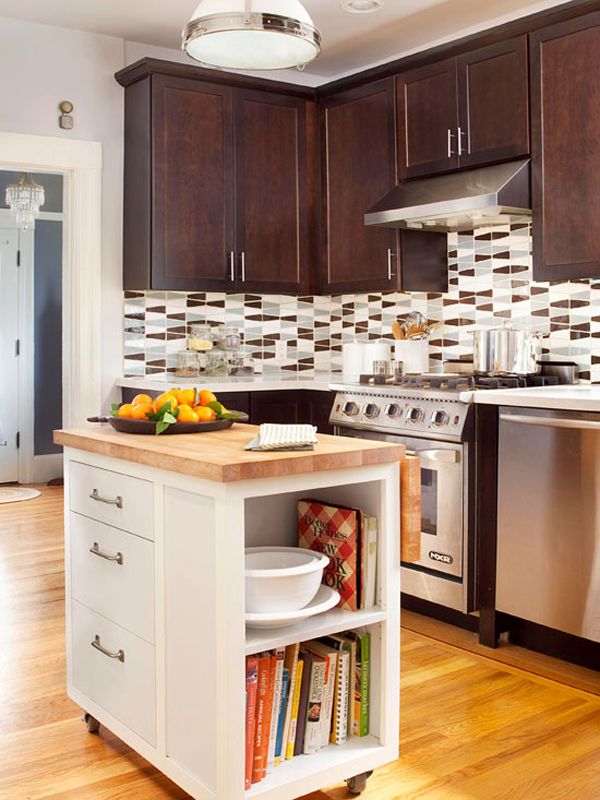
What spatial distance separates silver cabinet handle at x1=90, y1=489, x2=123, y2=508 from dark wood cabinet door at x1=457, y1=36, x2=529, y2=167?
92.3 inches

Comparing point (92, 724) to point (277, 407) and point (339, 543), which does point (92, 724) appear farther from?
point (277, 407)

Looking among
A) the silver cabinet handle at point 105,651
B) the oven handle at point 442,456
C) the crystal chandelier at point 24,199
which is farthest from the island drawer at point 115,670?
the crystal chandelier at point 24,199

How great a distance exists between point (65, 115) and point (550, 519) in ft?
10.3

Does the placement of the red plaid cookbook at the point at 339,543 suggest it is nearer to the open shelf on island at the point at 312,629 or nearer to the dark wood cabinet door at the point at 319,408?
the open shelf on island at the point at 312,629

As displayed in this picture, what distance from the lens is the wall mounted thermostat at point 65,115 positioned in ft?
14.9

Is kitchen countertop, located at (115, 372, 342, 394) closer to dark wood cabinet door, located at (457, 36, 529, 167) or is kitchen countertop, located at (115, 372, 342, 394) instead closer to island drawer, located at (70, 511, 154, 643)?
dark wood cabinet door, located at (457, 36, 529, 167)

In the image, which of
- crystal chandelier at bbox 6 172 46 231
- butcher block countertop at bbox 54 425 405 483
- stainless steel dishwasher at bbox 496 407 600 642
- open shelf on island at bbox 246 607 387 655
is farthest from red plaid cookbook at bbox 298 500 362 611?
crystal chandelier at bbox 6 172 46 231

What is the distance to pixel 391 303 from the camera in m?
4.88

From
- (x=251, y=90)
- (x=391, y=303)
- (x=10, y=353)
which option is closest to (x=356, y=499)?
(x=391, y=303)

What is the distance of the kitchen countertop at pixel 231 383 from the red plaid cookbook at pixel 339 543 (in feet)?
6.18

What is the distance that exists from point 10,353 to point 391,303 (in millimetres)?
3548

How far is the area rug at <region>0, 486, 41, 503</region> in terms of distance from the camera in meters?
6.37

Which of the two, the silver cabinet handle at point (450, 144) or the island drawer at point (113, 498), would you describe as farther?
the silver cabinet handle at point (450, 144)

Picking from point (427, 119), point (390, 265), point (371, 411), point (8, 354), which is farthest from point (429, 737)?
point (8, 354)
